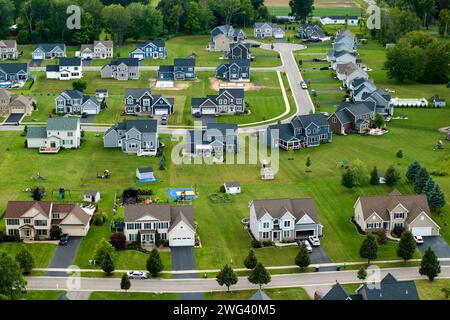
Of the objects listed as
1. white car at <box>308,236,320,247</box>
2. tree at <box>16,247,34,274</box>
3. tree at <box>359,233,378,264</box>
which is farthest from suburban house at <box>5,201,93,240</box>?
tree at <box>359,233,378,264</box>

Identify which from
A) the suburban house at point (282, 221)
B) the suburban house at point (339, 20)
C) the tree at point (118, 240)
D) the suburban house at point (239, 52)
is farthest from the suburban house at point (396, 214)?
the suburban house at point (339, 20)

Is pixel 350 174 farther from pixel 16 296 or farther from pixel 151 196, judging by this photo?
pixel 16 296

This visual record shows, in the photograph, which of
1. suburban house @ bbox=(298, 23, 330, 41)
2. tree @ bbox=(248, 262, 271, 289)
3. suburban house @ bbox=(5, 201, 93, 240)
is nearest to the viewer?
tree @ bbox=(248, 262, 271, 289)

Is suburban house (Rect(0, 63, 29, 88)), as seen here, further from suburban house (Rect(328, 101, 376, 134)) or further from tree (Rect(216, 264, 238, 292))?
tree (Rect(216, 264, 238, 292))

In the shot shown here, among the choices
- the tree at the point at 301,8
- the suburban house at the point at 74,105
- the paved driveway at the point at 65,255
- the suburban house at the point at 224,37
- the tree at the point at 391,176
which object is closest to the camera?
the paved driveway at the point at 65,255

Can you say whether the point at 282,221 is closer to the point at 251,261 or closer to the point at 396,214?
the point at 251,261

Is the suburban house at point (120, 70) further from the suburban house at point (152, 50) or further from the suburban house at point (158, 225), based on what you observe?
the suburban house at point (158, 225)
